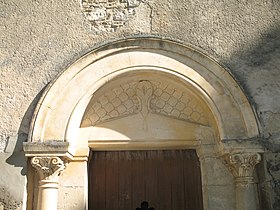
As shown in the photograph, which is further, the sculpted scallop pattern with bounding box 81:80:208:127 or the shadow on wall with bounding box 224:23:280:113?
the sculpted scallop pattern with bounding box 81:80:208:127

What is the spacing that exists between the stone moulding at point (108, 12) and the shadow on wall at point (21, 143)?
36.8 inches

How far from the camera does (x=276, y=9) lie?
13.1ft

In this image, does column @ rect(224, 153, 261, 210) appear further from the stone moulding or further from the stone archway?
the stone moulding

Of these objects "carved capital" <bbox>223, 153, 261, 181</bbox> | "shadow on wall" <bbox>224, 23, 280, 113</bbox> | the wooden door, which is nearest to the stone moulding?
"shadow on wall" <bbox>224, 23, 280, 113</bbox>

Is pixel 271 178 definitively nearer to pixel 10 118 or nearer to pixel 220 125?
pixel 220 125

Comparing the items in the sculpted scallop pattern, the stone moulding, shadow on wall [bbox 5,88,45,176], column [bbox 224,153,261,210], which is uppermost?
the stone moulding

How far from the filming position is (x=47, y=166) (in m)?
3.53

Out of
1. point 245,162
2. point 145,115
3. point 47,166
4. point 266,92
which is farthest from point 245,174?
point 47,166

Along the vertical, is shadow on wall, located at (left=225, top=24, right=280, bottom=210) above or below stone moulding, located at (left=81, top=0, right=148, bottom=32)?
below

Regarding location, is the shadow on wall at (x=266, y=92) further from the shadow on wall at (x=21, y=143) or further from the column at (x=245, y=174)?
the shadow on wall at (x=21, y=143)

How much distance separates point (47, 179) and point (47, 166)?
0.42ft

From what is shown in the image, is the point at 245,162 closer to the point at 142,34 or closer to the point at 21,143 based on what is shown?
the point at 142,34

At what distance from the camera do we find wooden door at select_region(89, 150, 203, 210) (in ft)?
13.3

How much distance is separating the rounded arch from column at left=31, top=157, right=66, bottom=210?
0.68 feet
